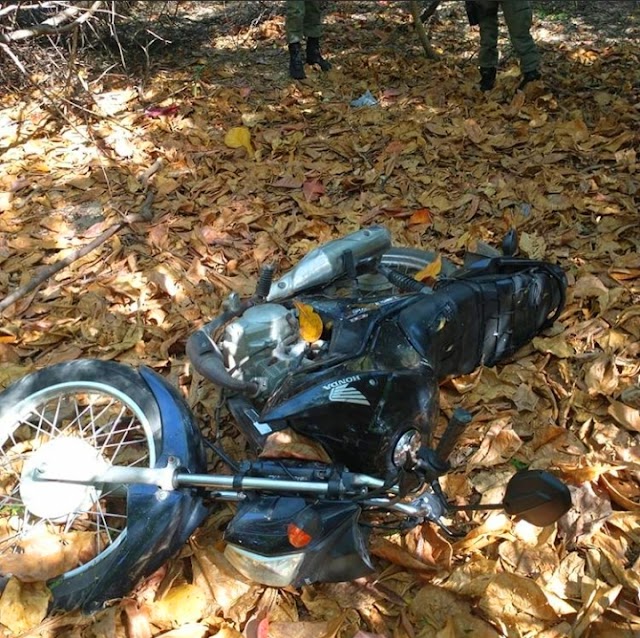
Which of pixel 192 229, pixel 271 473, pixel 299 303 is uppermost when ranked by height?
pixel 299 303

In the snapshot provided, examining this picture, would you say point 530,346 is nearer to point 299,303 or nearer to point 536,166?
point 299,303

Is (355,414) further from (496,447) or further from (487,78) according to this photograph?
(487,78)

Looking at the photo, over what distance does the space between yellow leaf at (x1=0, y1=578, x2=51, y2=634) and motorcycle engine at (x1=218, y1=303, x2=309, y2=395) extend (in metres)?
1.06

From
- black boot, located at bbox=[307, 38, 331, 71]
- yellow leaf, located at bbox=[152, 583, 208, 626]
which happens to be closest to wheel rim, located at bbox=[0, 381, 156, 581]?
yellow leaf, located at bbox=[152, 583, 208, 626]

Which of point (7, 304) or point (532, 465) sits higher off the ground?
point (7, 304)

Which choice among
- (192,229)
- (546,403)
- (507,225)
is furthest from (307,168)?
(546,403)

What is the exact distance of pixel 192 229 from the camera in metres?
4.36

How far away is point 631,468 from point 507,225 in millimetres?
2009

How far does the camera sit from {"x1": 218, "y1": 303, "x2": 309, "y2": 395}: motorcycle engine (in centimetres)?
257

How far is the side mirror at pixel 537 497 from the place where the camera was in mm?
1728

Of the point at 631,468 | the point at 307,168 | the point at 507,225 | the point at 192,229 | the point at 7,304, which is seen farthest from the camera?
the point at 307,168

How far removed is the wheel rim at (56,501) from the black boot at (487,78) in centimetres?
476

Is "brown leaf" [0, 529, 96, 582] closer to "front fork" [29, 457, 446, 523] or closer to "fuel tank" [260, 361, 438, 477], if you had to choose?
"front fork" [29, 457, 446, 523]

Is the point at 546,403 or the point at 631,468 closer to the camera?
the point at 631,468
